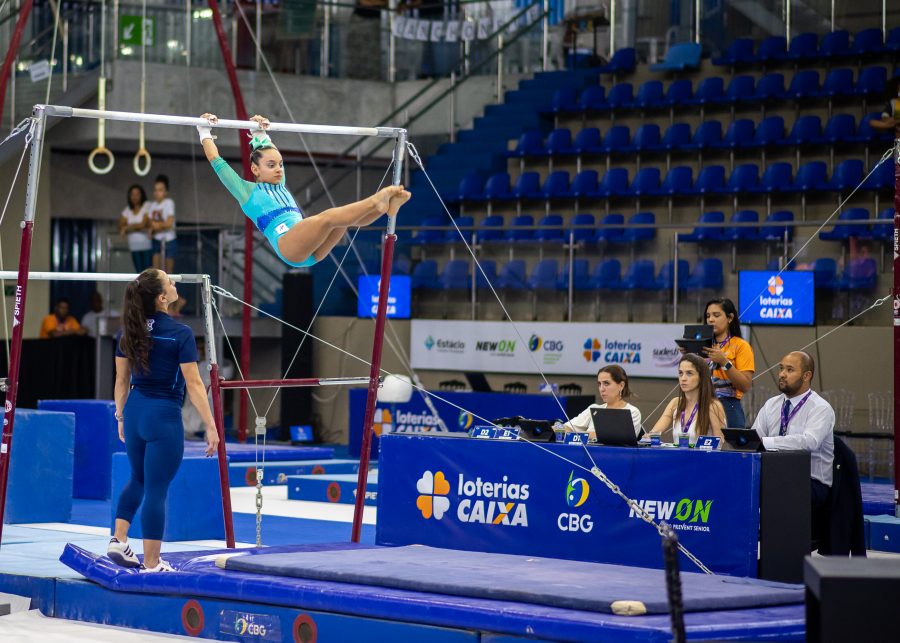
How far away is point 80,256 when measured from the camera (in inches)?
794

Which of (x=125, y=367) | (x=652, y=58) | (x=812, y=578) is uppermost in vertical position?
(x=652, y=58)

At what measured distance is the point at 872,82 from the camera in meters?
15.7

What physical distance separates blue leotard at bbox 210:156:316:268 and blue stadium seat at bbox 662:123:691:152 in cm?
975

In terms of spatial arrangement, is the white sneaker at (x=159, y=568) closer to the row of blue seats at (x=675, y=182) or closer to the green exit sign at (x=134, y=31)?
the row of blue seats at (x=675, y=182)

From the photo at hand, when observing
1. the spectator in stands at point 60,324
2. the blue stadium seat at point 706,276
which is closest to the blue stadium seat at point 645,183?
the blue stadium seat at point 706,276

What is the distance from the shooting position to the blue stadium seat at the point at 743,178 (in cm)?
1528

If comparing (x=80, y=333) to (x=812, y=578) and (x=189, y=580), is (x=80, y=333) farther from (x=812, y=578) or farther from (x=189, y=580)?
(x=812, y=578)

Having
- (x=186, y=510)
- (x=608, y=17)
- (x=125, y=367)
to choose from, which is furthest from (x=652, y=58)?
(x=125, y=367)

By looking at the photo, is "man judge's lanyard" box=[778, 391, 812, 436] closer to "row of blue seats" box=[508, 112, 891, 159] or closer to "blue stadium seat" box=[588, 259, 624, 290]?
"blue stadium seat" box=[588, 259, 624, 290]

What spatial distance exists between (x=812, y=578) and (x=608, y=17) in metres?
15.0

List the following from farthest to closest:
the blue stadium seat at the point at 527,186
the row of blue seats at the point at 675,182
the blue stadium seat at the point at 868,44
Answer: the blue stadium seat at the point at 527,186, the blue stadium seat at the point at 868,44, the row of blue seats at the point at 675,182

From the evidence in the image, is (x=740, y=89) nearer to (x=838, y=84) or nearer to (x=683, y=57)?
(x=683, y=57)

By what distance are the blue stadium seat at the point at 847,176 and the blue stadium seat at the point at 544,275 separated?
122 inches

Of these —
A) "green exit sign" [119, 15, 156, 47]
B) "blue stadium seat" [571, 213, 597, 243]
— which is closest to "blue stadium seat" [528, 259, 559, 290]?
"blue stadium seat" [571, 213, 597, 243]
